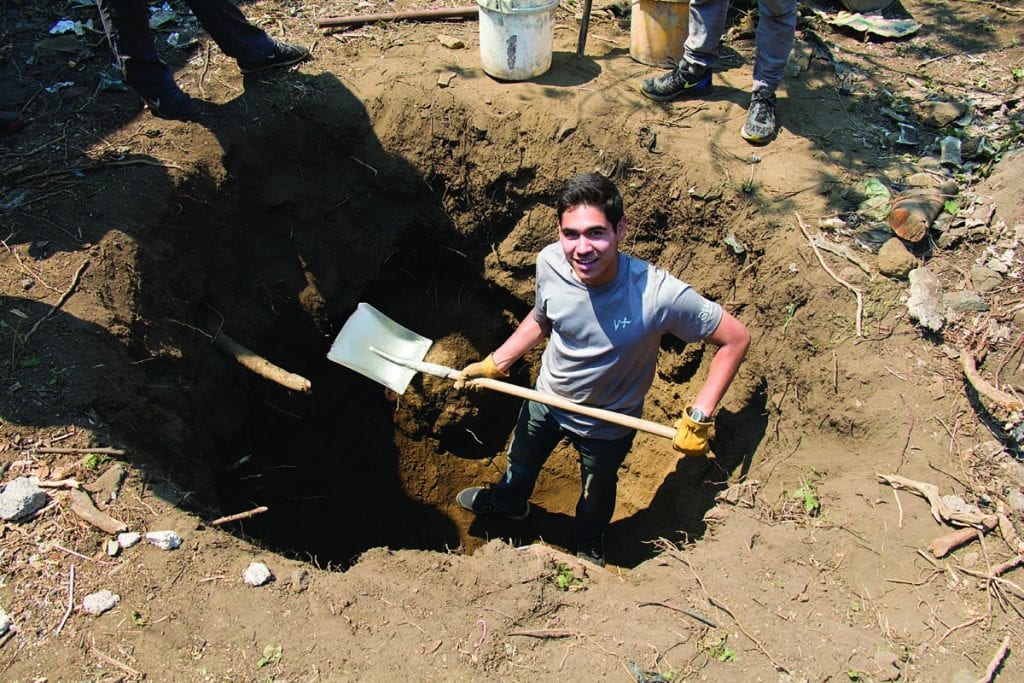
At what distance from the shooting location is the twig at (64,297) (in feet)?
10.4

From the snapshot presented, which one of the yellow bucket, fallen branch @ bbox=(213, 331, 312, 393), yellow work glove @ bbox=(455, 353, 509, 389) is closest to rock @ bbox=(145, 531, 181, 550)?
fallen branch @ bbox=(213, 331, 312, 393)

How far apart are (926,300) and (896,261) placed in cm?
27

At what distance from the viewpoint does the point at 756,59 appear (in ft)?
13.9

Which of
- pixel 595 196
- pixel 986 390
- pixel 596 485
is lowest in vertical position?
pixel 596 485

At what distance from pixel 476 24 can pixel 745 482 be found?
4.03m

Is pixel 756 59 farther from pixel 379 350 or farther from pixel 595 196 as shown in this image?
pixel 379 350

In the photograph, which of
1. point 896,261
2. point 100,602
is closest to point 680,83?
Answer: point 896,261

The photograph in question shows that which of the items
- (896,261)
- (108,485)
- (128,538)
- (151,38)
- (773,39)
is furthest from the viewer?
(773,39)

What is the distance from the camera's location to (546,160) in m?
4.42

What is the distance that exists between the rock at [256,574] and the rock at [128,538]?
17.9 inches

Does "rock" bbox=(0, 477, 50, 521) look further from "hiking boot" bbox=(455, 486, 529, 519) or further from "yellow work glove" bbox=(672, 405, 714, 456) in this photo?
"yellow work glove" bbox=(672, 405, 714, 456)

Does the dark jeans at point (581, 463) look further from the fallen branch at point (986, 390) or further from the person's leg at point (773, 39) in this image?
the person's leg at point (773, 39)

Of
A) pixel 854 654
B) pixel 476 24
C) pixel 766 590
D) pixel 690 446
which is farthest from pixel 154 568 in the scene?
pixel 476 24

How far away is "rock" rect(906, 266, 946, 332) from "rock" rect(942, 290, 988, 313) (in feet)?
0.17
